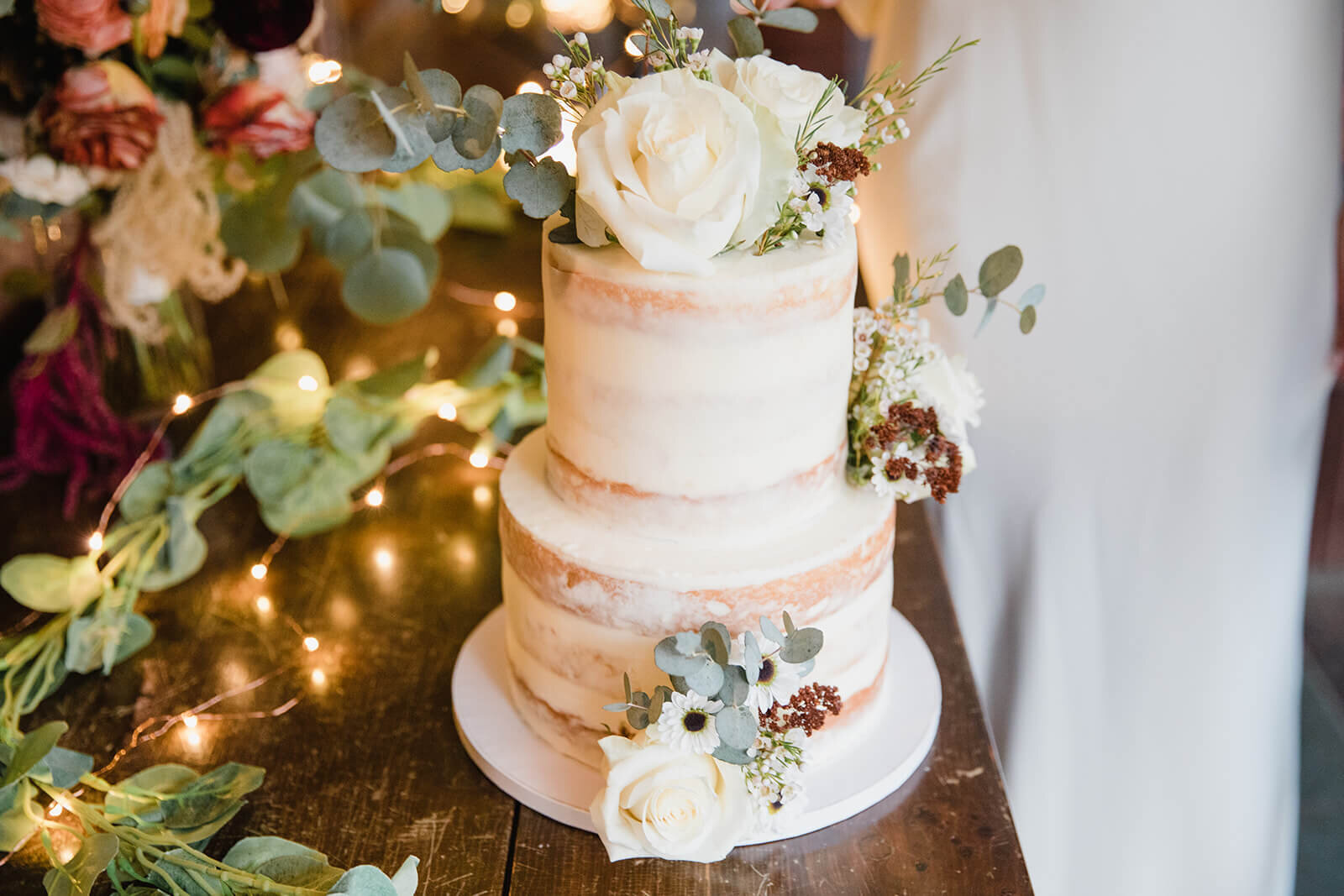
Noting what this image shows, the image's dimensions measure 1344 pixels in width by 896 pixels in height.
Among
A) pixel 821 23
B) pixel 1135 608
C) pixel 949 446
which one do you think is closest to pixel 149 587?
pixel 949 446

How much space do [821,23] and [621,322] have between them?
1.86 meters

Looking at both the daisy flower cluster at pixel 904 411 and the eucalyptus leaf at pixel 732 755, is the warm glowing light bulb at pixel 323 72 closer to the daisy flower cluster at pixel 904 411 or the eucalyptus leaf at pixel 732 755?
the daisy flower cluster at pixel 904 411

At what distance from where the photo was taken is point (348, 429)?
1.35m

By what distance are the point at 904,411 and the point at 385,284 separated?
0.68 meters

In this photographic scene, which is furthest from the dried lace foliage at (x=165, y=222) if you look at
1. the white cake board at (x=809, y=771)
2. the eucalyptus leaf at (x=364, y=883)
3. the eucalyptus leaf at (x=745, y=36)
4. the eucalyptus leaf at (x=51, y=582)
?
the eucalyptus leaf at (x=364, y=883)

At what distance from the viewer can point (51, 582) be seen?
115cm

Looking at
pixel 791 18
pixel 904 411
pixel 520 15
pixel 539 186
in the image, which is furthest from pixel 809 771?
pixel 520 15

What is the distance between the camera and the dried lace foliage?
1336 mm

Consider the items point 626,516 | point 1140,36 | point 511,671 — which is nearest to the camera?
point 626,516

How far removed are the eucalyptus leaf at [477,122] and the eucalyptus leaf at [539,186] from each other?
0.03 metres

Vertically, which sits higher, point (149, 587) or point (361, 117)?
point (361, 117)

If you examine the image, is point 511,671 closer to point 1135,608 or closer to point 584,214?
point 584,214

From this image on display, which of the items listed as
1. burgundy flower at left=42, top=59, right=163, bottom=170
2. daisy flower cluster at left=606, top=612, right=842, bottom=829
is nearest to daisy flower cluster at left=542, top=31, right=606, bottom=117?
daisy flower cluster at left=606, top=612, right=842, bottom=829

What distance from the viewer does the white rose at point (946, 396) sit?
0.95 meters
